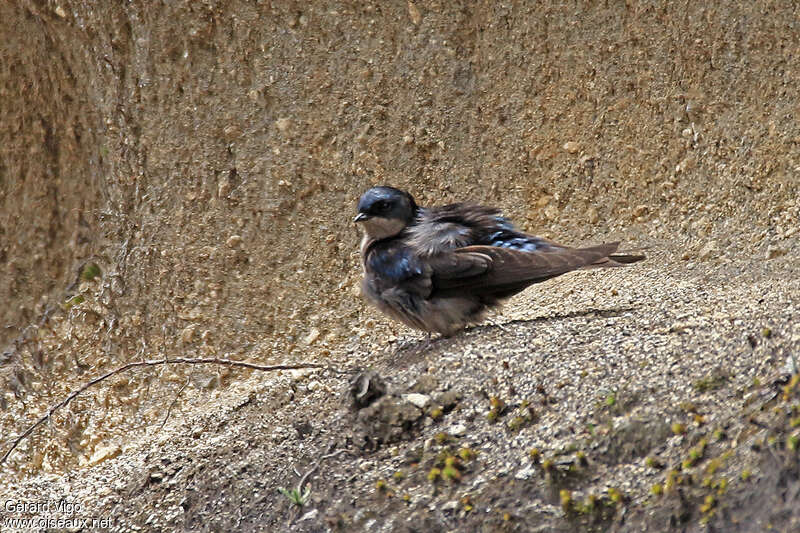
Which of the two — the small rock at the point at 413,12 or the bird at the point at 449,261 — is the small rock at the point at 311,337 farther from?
the small rock at the point at 413,12

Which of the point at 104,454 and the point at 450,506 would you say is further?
the point at 104,454

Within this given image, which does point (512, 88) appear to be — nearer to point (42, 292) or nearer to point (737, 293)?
point (737, 293)

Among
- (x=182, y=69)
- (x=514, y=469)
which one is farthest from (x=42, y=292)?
(x=514, y=469)

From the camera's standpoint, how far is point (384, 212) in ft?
18.0

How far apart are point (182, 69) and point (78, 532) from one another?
389 centimetres

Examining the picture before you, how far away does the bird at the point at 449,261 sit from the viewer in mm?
5191

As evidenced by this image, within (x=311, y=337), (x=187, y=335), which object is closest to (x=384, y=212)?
(x=311, y=337)

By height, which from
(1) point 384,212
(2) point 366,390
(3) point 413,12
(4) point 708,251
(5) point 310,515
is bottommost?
(5) point 310,515

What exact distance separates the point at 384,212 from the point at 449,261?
544 millimetres

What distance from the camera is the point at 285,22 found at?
7.39 meters

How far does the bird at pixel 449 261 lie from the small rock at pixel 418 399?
828mm

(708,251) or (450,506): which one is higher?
(708,251)

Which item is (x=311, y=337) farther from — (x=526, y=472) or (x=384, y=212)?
(x=526, y=472)

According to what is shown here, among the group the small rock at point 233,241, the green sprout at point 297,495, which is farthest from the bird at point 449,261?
the small rock at point 233,241
